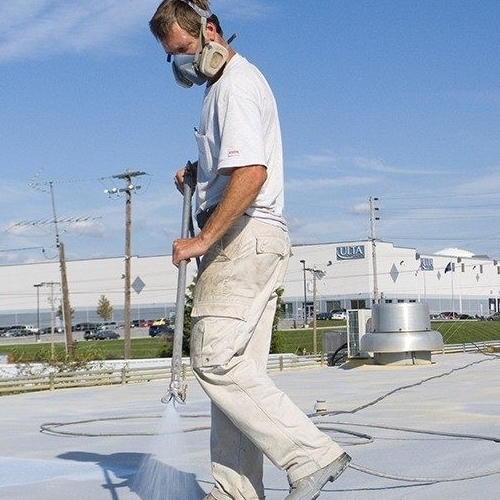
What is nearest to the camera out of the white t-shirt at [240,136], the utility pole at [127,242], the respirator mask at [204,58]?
the white t-shirt at [240,136]

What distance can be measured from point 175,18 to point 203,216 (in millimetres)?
842

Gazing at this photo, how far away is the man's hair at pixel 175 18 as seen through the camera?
4.19 metres

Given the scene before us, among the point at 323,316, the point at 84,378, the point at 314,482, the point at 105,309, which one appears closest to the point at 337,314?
the point at 323,316

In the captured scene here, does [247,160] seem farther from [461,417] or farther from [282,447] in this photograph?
[461,417]

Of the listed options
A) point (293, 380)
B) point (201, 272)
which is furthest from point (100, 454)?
point (293, 380)

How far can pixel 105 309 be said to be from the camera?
384 ft

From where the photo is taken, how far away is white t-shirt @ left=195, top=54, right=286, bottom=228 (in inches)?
156

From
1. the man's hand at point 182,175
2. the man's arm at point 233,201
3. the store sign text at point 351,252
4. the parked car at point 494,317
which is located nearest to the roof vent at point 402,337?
the man's hand at point 182,175

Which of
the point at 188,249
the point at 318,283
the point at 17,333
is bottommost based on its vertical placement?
the point at 188,249

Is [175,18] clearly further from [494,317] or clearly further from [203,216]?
[494,317]

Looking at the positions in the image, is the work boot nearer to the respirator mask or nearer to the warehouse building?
the respirator mask

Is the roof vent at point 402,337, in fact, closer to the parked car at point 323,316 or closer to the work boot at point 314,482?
the work boot at point 314,482

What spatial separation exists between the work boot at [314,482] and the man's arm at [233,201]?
977mm

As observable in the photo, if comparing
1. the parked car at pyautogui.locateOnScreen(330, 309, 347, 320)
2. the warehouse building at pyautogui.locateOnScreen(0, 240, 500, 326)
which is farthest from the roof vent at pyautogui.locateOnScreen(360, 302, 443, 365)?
the parked car at pyautogui.locateOnScreen(330, 309, 347, 320)
